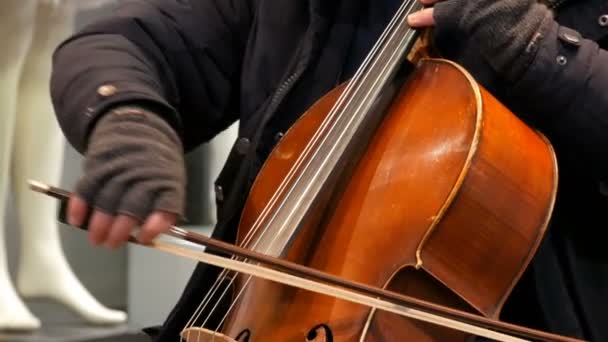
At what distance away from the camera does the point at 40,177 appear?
4.97 ft

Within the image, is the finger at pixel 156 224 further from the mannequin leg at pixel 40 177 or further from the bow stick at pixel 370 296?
the mannequin leg at pixel 40 177

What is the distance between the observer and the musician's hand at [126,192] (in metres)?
0.54

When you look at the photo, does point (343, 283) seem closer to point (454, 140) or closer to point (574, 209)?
point (454, 140)

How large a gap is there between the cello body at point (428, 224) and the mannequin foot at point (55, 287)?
866 mm

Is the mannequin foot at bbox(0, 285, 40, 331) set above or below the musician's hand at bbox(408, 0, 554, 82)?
below

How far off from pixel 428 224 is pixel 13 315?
3.01ft

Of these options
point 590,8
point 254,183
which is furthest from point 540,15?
point 254,183

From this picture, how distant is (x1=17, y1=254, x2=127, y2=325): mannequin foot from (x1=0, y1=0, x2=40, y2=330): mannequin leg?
54 mm

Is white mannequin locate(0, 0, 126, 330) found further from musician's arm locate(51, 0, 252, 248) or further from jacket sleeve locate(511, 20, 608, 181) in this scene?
jacket sleeve locate(511, 20, 608, 181)

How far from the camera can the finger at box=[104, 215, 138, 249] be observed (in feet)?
1.77

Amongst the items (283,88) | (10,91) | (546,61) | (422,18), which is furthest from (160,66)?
(10,91)

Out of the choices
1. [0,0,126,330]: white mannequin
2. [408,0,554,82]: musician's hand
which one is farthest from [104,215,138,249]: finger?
[0,0,126,330]: white mannequin

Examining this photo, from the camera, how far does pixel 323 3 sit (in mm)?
850

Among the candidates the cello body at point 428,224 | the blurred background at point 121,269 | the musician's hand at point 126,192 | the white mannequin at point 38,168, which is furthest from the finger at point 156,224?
the white mannequin at point 38,168
